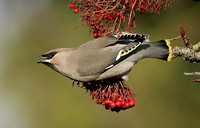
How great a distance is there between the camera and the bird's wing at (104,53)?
3266 mm

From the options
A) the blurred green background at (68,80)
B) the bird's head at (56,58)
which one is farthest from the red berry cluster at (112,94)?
the blurred green background at (68,80)

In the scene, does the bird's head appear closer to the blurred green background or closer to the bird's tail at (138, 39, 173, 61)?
the bird's tail at (138, 39, 173, 61)

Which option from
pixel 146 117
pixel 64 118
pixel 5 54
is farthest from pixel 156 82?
pixel 5 54

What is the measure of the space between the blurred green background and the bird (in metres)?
1.98

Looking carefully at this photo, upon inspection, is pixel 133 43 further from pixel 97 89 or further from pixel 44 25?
pixel 44 25

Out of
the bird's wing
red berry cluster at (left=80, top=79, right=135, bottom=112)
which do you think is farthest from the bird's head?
red berry cluster at (left=80, top=79, right=135, bottom=112)

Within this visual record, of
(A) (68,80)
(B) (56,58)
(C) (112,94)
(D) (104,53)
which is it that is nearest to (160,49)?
(D) (104,53)

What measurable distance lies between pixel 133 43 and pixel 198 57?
640mm

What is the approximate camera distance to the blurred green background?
5355 millimetres

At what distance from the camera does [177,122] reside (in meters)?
5.40

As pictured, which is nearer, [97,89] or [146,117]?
[97,89]

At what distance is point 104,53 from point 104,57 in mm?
45

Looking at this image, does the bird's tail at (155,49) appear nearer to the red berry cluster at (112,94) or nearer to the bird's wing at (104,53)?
the bird's wing at (104,53)

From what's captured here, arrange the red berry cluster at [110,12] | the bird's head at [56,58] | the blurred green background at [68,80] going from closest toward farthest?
the red berry cluster at [110,12] < the bird's head at [56,58] < the blurred green background at [68,80]
